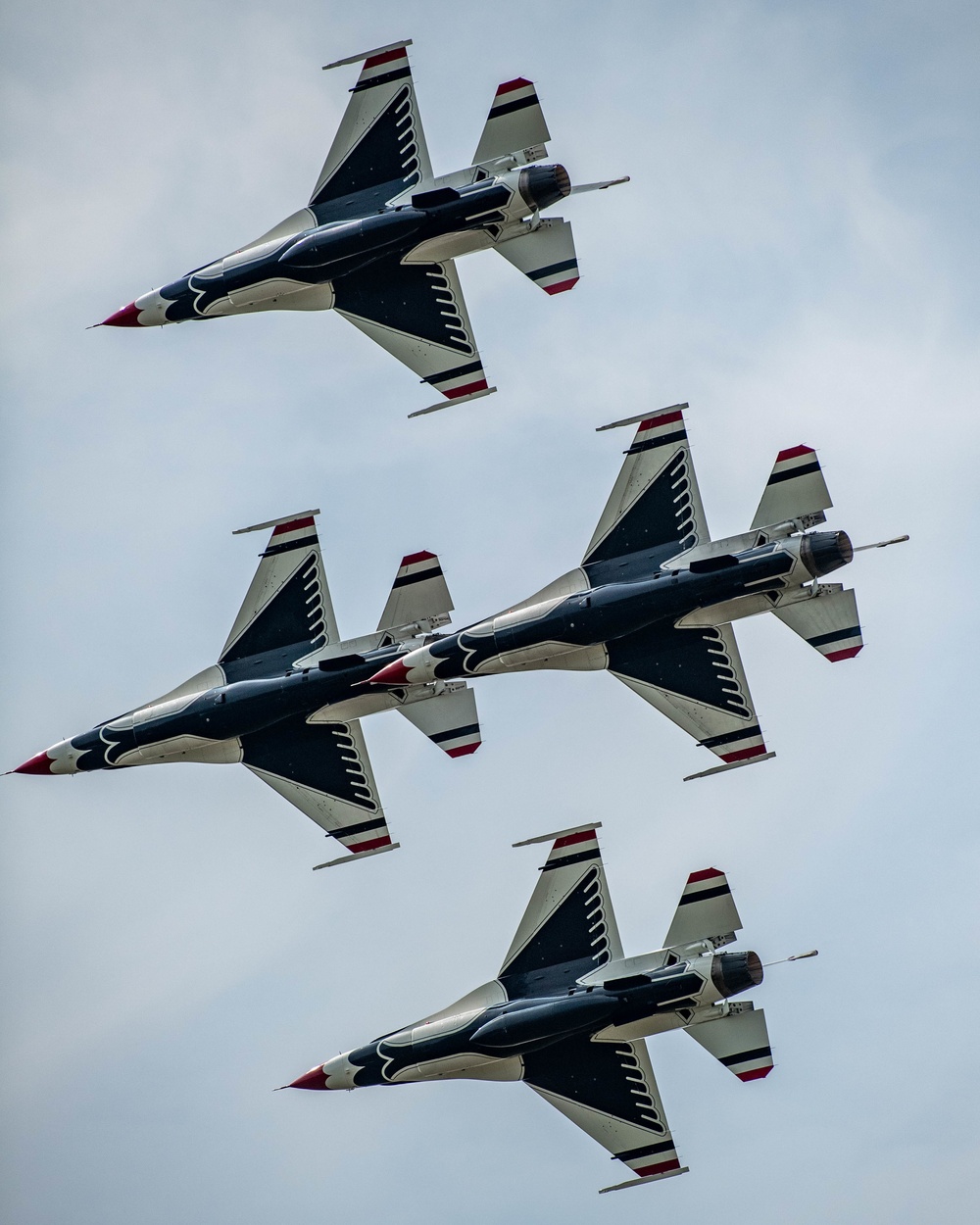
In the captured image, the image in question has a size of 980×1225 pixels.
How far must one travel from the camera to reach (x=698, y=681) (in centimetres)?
6353

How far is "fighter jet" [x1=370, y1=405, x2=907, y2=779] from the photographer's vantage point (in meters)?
61.5

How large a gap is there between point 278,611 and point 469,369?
344 inches

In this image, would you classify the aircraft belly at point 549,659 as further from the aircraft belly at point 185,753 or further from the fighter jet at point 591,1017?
the aircraft belly at point 185,753

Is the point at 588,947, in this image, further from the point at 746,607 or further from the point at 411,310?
the point at 411,310

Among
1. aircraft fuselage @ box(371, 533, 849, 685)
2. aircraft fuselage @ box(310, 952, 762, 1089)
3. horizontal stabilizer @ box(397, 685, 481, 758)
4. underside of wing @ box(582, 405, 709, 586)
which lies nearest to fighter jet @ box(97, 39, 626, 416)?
underside of wing @ box(582, 405, 709, 586)

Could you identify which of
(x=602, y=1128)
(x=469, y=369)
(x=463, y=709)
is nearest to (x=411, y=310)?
(x=469, y=369)

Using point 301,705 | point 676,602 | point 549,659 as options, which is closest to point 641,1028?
point 549,659

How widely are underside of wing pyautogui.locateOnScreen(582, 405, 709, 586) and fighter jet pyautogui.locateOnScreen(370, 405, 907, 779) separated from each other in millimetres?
27

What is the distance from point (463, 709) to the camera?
63625mm

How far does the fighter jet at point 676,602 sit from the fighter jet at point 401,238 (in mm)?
5724

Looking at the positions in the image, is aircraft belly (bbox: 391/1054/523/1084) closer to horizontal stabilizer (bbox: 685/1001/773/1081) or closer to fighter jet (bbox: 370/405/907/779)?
horizontal stabilizer (bbox: 685/1001/773/1081)

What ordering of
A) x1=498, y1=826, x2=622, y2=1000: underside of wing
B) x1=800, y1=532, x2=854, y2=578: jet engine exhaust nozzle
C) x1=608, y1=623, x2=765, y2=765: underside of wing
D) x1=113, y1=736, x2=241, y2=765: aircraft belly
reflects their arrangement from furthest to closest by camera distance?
x1=113, y1=736, x2=241, y2=765: aircraft belly
x1=498, y1=826, x2=622, y2=1000: underside of wing
x1=608, y1=623, x2=765, y2=765: underside of wing
x1=800, y1=532, x2=854, y2=578: jet engine exhaust nozzle

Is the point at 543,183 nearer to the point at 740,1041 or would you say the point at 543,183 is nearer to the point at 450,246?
the point at 450,246

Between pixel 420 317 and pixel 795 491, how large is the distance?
11.9 meters
